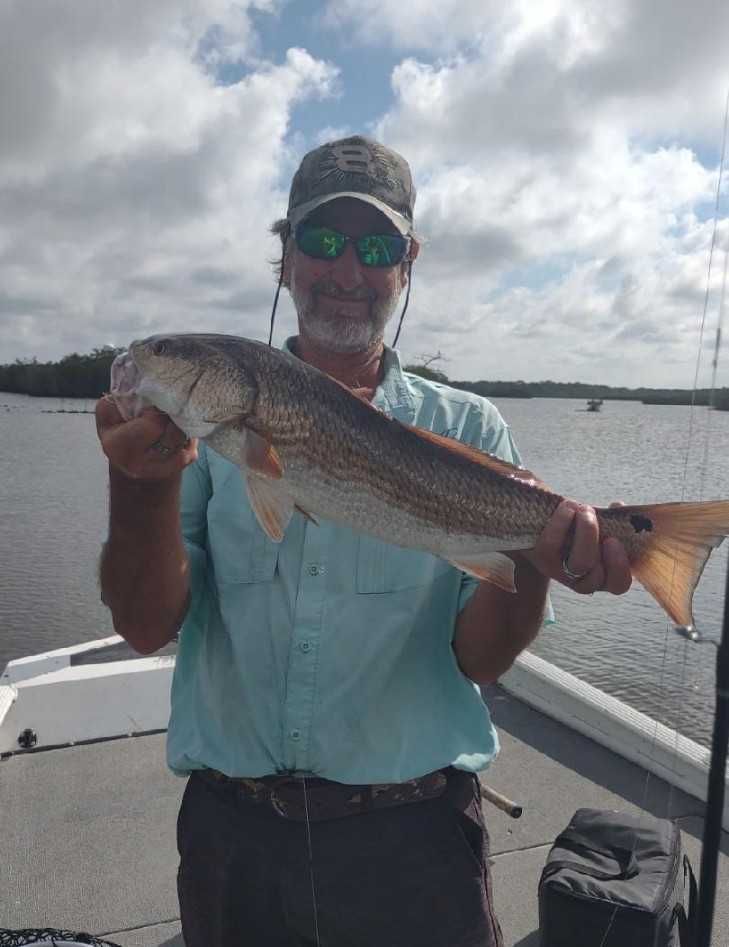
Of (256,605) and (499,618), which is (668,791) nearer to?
(499,618)

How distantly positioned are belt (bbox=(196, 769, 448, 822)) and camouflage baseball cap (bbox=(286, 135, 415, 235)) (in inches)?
83.0

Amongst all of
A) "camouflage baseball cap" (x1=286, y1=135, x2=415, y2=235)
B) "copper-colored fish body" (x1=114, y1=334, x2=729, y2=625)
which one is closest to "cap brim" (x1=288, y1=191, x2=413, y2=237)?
"camouflage baseball cap" (x1=286, y1=135, x2=415, y2=235)

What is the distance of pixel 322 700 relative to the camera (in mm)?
2701

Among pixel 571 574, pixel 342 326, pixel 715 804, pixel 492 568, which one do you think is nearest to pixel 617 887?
pixel 715 804

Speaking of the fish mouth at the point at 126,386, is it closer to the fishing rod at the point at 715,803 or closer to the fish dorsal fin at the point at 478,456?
the fish dorsal fin at the point at 478,456

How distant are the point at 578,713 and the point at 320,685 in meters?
4.20

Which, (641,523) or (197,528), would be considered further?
(197,528)

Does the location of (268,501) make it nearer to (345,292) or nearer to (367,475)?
(367,475)

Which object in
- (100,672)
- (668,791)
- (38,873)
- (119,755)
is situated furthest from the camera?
(100,672)

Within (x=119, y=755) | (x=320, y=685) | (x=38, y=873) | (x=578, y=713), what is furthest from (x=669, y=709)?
(x=320, y=685)

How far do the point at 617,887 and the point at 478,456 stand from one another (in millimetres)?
2229

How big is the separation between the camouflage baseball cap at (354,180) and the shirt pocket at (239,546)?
118 cm

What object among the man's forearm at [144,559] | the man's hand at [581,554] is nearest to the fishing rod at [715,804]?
the man's hand at [581,554]

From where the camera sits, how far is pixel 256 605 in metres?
2.76
